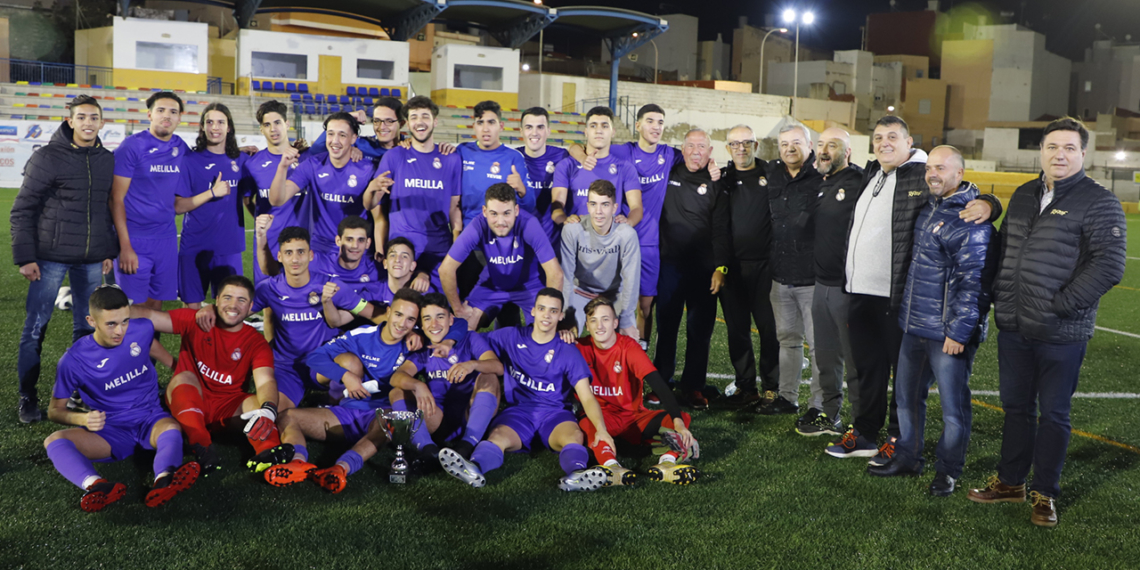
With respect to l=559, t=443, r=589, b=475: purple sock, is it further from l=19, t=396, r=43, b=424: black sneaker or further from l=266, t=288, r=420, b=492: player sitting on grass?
l=19, t=396, r=43, b=424: black sneaker

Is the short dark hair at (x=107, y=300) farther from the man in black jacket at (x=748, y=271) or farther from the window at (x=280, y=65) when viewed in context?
the window at (x=280, y=65)

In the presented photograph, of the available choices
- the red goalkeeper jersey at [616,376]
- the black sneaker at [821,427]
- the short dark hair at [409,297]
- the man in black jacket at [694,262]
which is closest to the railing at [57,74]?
the short dark hair at [409,297]

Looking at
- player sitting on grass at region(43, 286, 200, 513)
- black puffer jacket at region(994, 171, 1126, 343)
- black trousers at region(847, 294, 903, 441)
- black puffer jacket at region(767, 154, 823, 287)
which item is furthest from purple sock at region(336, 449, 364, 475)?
black puffer jacket at region(994, 171, 1126, 343)

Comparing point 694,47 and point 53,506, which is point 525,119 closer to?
point 53,506

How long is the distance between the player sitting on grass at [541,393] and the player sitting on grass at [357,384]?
0.61m

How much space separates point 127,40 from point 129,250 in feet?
103

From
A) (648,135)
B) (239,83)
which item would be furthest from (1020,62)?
(648,135)

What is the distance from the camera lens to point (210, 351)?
5.20 meters

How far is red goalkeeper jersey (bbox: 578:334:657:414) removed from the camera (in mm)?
5469

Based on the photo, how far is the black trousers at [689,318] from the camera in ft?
21.4

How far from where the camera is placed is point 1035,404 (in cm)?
436

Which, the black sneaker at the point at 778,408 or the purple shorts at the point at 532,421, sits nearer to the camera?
the purple shorts at the point at 532,421

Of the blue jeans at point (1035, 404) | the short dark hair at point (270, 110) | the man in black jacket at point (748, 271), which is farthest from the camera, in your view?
the short dark hair at point (270, 110)

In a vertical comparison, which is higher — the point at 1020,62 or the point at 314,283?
the point at 1020,62
